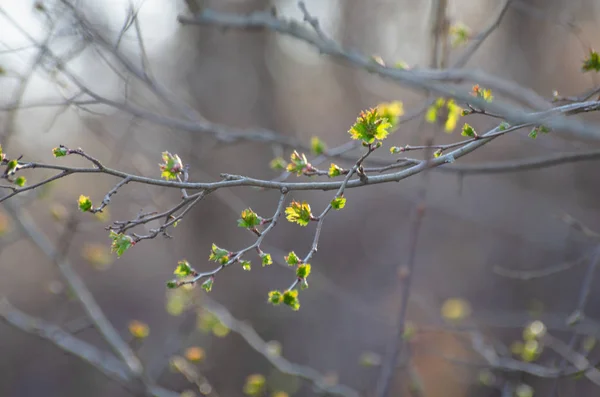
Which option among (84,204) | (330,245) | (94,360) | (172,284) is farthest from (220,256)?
(330,245)

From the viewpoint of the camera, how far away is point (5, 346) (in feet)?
21.4

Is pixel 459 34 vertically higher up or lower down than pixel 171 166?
higher up

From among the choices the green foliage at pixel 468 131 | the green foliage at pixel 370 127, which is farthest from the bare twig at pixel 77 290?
the green foliage at pixel 468 131

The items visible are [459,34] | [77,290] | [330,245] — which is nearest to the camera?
[459,34]

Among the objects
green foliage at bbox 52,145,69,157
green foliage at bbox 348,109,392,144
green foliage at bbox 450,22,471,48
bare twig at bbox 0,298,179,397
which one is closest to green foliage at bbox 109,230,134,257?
green foliage at bbox 52,145,69,157

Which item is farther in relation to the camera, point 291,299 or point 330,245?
point 330,245

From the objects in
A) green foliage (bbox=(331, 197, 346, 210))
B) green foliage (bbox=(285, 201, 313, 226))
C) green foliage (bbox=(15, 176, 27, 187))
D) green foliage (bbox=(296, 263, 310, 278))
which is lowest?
green foliage (bbox=(15, 176, 27, 187))

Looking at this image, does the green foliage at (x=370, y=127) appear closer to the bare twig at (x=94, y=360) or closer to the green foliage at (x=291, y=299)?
the green foliage at (x=291, y=299)

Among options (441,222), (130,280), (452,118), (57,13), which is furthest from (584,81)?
(130,280)

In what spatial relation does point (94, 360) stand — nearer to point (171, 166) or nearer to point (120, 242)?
point (120, 242)

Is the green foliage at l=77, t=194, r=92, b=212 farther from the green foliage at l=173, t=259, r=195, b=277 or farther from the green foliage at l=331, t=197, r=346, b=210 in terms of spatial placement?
the green foliage at l=331, t=197, r=346, b=210

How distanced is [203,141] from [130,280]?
4.55 meters

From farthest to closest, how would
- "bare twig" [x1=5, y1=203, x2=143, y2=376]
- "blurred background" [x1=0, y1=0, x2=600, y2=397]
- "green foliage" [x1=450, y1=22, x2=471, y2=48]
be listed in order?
"blurred background" [x1=0, y1=0, x2=600, y2=397] → "bare twig" [x1=5, y1=203, x2=143, y2=376] → "green foliage" [x1=450, y1=22, x2=471, y2=48]

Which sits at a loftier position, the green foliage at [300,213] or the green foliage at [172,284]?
the green foliage at [300,213]
